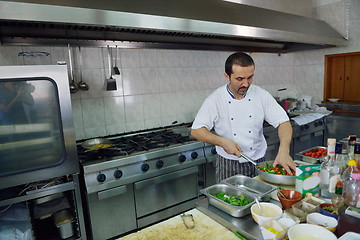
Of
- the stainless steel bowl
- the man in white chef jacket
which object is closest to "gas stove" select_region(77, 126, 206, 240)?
the man in white chef jacket

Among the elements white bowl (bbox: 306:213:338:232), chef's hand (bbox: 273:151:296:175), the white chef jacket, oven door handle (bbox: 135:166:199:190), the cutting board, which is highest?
the white chef jacket

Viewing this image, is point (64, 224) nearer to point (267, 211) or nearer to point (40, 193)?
point (40, 193)

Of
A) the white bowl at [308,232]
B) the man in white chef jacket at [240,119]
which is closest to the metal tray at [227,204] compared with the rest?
the white bowl at [308,232]

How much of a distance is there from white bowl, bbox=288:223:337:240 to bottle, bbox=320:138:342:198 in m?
0.42

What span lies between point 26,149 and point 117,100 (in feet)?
4.13

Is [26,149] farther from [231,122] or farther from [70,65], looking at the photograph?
[231,122]

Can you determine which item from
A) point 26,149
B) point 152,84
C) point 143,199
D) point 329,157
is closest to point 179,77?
point 152,84

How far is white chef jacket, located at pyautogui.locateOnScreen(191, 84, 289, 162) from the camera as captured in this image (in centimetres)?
203

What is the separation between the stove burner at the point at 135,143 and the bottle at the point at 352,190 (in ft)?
5.26

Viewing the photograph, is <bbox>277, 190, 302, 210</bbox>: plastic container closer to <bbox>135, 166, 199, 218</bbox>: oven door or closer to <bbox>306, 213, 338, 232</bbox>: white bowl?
<bbox>306, 213, 338, 232</bbox>: white bowl

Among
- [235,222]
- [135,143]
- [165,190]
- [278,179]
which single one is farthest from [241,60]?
[165,190]

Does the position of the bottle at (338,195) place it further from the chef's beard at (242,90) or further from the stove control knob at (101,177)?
the stove control knob at (101,177)

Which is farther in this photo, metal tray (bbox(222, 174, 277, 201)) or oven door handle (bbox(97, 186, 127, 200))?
oven door handle (bbox(97, 186, 127, 200))

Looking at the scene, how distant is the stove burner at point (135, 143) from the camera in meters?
2.19
